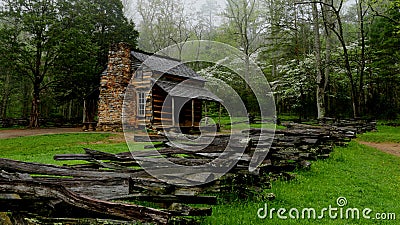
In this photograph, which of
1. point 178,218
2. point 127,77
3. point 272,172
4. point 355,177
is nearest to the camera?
point 178,218

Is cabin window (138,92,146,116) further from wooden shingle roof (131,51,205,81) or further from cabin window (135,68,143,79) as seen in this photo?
wooden shingle roof (131,51,205,81)

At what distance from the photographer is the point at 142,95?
2089 cm

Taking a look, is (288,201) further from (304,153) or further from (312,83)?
(312,83)

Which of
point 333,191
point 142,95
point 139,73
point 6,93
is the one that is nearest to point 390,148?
point 333,191

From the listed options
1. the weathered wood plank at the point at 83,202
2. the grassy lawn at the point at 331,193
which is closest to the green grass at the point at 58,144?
the grassy lawn at the point at 331,193

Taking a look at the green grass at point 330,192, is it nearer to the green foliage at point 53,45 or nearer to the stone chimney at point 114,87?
the stone chimney at point 114,87

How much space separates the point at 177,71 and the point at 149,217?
70.4 feet

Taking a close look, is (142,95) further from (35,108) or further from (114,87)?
(35,108)

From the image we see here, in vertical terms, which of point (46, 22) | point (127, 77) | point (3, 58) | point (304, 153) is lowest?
point (304, 153)

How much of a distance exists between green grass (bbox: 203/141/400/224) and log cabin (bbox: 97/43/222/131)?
13131mm

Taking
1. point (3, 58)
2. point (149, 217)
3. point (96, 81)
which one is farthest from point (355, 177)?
point (96, 81)

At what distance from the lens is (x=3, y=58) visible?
79.4 ft

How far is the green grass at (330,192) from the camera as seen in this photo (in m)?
4.30

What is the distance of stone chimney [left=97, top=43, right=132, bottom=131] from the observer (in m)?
21.6
